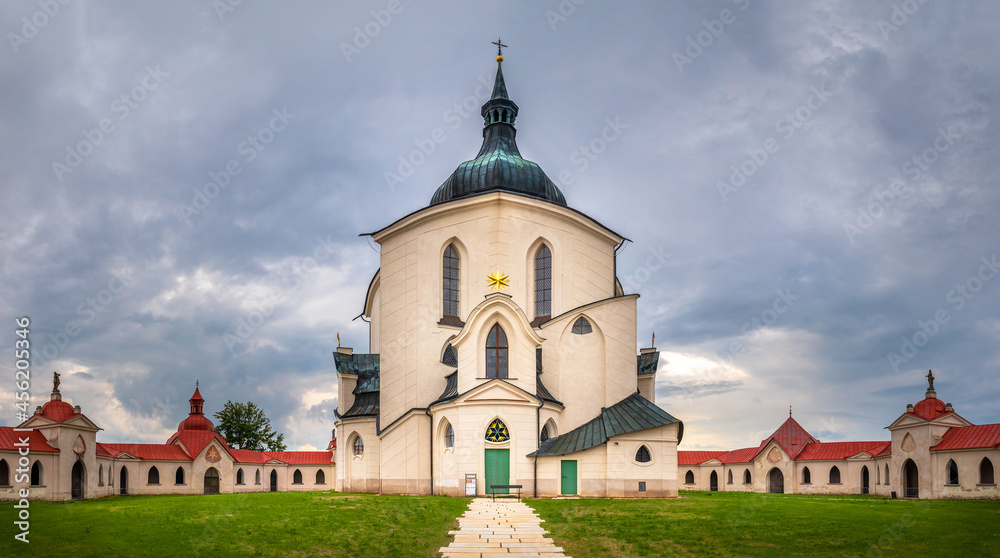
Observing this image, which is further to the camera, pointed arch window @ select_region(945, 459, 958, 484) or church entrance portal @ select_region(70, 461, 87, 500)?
church entrance portal @ select_region(70, 461, 87, 500)

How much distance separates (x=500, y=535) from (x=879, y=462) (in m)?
38.4

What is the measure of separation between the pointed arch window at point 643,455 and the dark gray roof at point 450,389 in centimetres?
813

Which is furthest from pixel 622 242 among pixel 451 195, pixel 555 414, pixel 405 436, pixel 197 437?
pixel 197 437

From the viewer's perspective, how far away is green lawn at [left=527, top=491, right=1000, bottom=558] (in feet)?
50.9

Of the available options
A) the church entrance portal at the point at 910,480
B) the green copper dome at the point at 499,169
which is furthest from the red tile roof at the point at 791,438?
the green copper dome at the point at 499,169

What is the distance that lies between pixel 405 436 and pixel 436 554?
69.9 ft

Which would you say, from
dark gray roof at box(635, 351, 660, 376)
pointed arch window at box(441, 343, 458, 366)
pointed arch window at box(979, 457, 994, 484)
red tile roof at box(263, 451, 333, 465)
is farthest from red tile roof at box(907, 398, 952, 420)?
red tile roof at box(263, 451, 333, 465)

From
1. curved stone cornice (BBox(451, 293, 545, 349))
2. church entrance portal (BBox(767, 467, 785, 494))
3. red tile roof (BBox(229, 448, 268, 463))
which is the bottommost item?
church entrance portal (BBox(767, 467, 785, 494))

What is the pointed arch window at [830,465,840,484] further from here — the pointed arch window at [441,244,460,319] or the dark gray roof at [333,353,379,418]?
the dark gray roof at [333,353,379,418]

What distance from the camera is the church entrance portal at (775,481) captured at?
57.4 metres

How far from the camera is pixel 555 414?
33.7 metres

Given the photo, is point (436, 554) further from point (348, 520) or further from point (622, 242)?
point (622, 242)

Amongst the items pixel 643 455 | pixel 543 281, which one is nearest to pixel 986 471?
pixel 643 455

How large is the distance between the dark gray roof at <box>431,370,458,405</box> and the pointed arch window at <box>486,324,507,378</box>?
1.97 m
